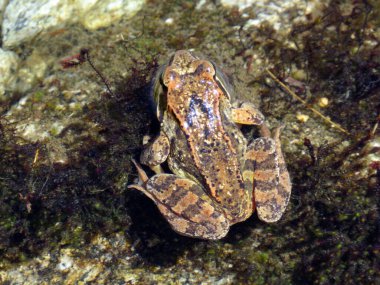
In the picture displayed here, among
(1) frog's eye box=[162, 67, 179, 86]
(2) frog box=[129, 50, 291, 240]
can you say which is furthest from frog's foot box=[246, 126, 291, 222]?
(1) frog's eye box=[162, 67, 179, 86]

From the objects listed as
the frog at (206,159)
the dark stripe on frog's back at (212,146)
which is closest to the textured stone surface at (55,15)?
the frog at (206,159)

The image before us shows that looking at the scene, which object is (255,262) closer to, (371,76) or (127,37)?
(371,76)

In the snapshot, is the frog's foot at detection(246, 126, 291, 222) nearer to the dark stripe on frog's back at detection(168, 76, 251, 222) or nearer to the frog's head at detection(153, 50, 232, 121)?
the dark stripe on frog's back at detection(168, 76, 251, 222)

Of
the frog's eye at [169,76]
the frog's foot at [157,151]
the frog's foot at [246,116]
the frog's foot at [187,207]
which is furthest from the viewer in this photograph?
the frog's foot at [246,116]

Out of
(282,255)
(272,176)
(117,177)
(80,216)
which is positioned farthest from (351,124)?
(80,216)

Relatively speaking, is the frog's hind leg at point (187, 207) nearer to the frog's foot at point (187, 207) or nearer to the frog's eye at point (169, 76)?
the frog's foot at point (187, 207)

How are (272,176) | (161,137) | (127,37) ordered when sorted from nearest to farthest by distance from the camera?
(272,176), (161,137), (127,37)

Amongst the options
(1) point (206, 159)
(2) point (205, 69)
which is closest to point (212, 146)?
(1) point (206, 159)
